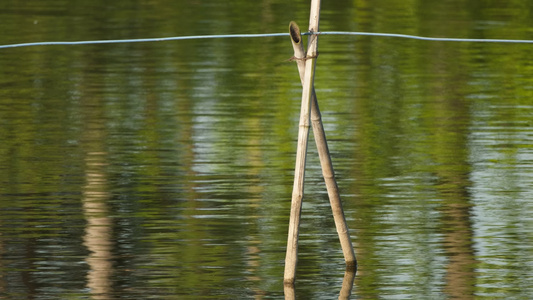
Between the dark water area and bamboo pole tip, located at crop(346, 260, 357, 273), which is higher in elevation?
bamboo pole tip, located at crop(346, 260, 357, 273)

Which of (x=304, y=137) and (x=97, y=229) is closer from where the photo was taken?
(x=304, y=137)

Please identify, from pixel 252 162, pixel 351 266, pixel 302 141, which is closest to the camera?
pixel 302 141

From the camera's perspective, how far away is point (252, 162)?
1461 centimetres

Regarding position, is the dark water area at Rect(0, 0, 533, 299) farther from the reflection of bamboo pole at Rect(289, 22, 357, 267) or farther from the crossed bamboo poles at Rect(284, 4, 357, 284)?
the reflection of bamboo pole at Rect(289, 22, 357, 267)

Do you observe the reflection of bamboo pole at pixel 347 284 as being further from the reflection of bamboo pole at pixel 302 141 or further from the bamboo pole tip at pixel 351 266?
the reflection of bamboo pole at pixel 302 141

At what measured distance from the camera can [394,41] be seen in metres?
23.9

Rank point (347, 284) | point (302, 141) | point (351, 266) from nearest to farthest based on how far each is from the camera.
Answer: point (302, 141) < point (347, 284) < point (351, 266)

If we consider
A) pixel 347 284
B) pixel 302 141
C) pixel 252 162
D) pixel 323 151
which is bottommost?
pixel 252 162

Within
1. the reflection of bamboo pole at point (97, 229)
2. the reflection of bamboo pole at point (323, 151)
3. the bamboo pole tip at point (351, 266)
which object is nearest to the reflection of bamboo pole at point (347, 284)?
the bamboo pole tip at point (351, 266)

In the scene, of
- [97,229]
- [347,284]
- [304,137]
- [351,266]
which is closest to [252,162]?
[97,229]

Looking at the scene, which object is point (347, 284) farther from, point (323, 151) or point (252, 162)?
point (252, 162)

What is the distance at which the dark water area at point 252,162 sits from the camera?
10.3 metres

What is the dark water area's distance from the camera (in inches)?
407

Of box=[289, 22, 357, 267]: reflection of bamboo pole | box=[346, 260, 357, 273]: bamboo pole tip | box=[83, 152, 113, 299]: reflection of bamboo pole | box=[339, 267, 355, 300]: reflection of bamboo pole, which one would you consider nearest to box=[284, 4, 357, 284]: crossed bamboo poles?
box=[289, 22, 357, 267]: reflection of bamboo pole
